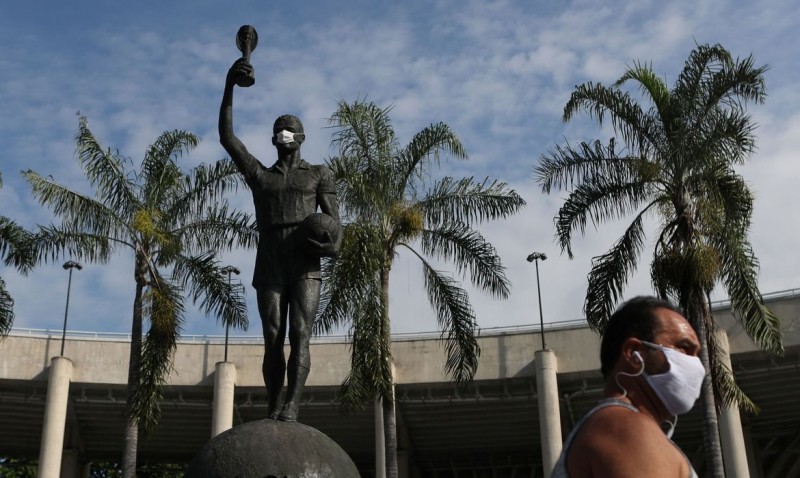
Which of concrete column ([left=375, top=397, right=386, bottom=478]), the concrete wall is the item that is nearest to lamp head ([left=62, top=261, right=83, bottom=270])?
the concrete wall

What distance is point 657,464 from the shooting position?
8.98 ft

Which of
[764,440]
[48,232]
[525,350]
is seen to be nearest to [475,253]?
[48,232]

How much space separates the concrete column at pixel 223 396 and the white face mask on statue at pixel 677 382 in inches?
1099

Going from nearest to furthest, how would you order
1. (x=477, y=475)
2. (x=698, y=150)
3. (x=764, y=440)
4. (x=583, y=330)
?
(x=698, y=150) < (x=583, y=330) < (x=764, y=440) < (x=477, y=475)

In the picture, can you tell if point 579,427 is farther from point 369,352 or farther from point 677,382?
point 369,352

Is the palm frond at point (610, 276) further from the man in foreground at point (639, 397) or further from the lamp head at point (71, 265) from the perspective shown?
the lamp head at point (71, 265)

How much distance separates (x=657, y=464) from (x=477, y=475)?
137 ft

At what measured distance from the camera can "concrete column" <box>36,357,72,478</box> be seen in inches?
1118

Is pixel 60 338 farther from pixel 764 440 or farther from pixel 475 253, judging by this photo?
pixel 764 440

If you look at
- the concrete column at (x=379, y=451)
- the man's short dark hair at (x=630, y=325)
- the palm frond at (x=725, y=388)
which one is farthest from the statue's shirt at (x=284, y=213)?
the concrete column at (x=379, y=451)

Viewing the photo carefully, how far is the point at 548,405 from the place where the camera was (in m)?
29.5

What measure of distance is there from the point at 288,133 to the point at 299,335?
1.82 meters

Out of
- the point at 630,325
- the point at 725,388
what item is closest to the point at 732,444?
the point at 725,388

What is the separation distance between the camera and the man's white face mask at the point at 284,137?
345 inches
